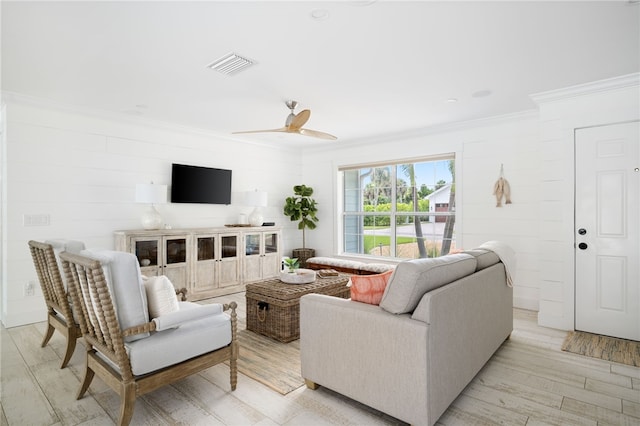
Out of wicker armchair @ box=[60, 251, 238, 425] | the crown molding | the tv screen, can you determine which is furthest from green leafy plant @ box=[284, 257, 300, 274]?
the crown molding

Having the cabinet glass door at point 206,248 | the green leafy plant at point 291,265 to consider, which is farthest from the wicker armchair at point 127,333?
the cabinet glass door at point 206,248

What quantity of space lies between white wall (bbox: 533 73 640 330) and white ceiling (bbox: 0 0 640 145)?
0.26 metres

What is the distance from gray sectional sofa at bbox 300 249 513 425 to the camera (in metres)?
1.82

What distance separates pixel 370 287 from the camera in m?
2.13

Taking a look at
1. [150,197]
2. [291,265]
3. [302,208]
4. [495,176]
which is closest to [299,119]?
[291,265]

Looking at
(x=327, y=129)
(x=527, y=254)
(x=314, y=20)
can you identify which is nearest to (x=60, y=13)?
(x=314, y=20)

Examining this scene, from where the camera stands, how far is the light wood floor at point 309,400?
202 centimetres

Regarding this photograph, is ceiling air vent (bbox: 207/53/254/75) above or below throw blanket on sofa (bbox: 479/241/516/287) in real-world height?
above

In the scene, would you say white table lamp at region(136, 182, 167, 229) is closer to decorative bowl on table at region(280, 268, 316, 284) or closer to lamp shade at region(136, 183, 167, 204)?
lamp shade at region(136, 183, 167, 204)

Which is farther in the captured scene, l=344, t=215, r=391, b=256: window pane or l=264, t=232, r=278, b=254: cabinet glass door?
l=344, t=215, r=391, b=256: window pane

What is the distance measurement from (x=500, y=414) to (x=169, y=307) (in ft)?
6.85

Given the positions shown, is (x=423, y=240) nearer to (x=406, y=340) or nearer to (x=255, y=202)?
(x=255, y=202)

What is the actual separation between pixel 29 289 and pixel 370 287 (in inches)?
154

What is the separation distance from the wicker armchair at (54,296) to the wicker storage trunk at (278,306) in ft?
4.74
